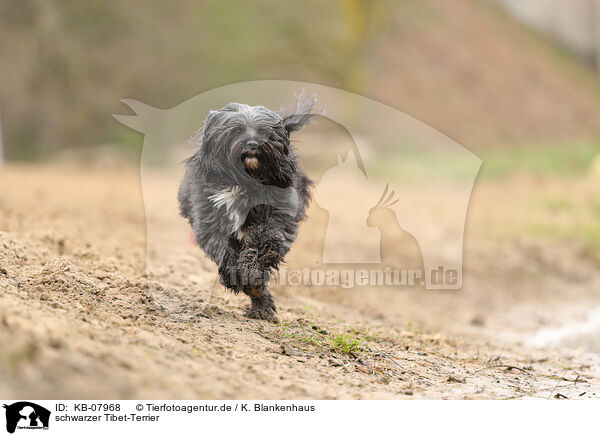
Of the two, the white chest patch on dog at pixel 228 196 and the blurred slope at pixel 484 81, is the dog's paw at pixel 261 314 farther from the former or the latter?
the blurred slope at pixel 484 81

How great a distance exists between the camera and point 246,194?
193 inches

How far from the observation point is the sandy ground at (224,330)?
3293 millimetres

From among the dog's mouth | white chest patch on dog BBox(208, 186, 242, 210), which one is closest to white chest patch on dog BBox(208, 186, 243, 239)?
white chest patch on dog BBox(208, 186, 242, 210)

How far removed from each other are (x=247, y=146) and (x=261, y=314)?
4.31 feet

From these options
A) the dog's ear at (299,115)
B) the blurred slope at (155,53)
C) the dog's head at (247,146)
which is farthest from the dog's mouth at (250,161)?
the blurred slope at (155,53)

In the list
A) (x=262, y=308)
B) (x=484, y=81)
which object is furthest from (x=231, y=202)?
(x=484, y=81)

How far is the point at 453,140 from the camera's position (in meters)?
24.3

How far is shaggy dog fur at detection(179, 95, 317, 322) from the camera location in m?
4.78

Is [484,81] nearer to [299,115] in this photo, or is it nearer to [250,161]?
[299,115]
